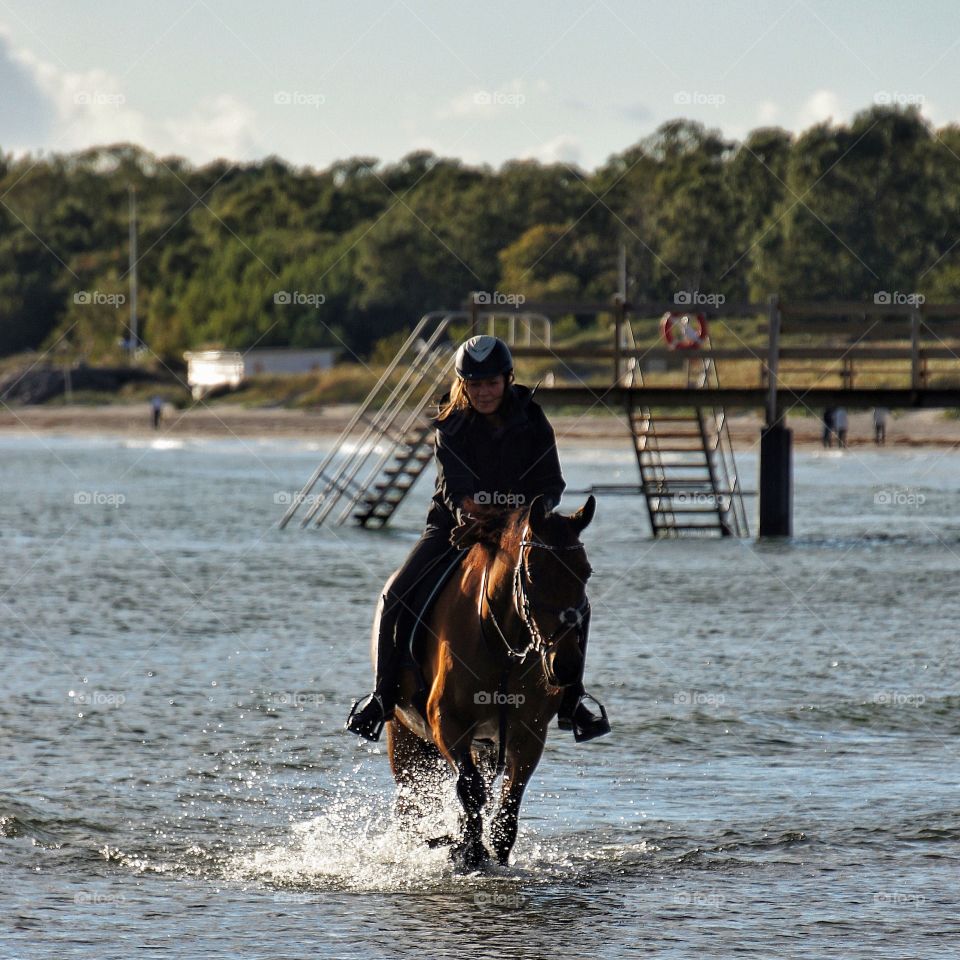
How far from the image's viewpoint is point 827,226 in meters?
91.1

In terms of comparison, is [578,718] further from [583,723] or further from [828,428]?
[828,428]

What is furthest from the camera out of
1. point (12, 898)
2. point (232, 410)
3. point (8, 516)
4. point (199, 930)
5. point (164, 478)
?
point (232, 410)

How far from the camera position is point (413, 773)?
9336mm

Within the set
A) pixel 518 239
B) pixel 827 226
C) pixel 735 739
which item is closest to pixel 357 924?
pixel 735 739

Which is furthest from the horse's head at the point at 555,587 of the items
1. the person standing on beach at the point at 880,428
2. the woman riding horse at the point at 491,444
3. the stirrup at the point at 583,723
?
the person standing on beach at the point at 880,428

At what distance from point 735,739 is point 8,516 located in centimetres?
3064

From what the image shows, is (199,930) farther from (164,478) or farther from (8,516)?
(164,478)

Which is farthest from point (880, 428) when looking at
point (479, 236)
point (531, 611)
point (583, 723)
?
point (531, 611)

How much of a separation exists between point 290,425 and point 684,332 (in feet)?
184

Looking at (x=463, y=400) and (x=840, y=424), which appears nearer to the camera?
(x=463, y=400)

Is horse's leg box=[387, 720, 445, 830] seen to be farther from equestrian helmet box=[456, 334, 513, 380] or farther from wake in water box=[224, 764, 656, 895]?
equestrian helmet box=[456, 334, 513, 380]

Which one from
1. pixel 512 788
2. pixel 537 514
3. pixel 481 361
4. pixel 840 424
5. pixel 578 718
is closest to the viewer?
Result: pixel 537 514

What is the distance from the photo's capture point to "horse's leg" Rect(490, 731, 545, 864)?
27.1 feet

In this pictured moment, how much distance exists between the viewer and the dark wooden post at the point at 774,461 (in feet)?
99.8
